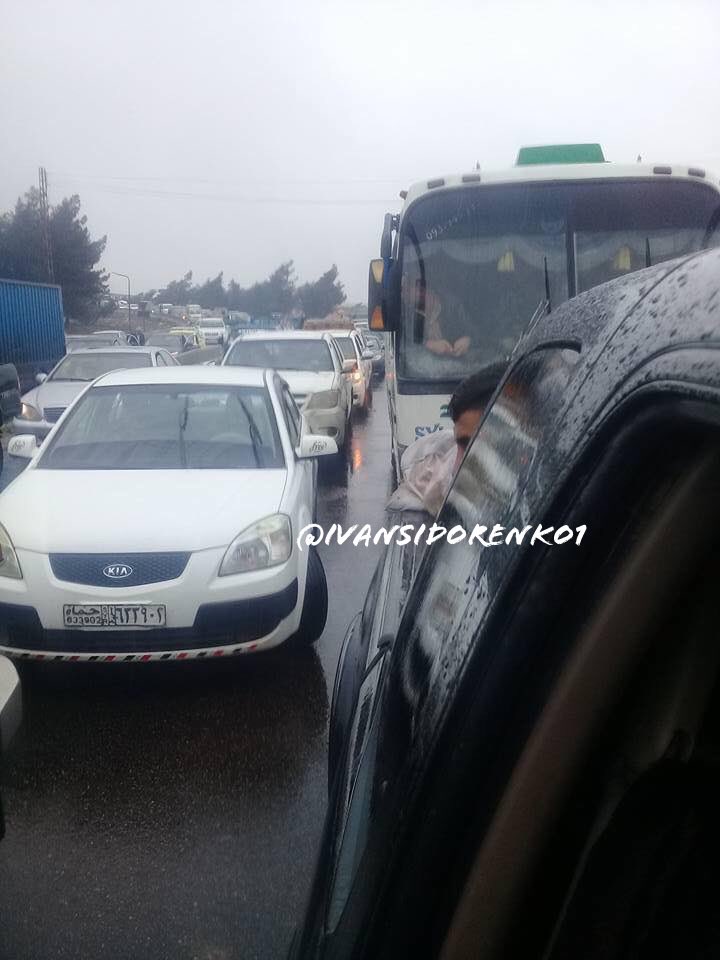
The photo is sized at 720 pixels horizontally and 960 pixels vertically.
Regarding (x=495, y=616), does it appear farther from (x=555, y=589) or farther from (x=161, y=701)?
(x=161, y=701)

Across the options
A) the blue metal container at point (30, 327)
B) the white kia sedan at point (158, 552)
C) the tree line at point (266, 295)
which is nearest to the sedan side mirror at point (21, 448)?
the white kia sedan at point (158, 552)

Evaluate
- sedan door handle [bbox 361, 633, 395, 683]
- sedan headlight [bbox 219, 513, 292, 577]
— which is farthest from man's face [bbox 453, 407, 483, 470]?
sedan headlight [bbox 219, 513, 292, 577]

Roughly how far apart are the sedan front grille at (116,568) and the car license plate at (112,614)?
11cm

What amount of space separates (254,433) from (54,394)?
7.06 m

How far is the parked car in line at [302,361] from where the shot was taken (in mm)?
12914

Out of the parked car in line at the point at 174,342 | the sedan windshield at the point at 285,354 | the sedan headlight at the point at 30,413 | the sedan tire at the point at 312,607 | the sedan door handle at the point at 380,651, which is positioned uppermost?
the sedan door handle at the point at 380,651

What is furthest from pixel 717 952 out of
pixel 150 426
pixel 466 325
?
pixel 466 325

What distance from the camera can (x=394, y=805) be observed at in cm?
142

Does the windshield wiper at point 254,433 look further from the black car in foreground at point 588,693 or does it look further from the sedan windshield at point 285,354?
the sedan windshield at point 285,354

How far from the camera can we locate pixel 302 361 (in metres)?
13.8

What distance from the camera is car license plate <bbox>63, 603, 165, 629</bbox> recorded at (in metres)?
4.42

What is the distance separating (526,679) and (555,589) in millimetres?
128

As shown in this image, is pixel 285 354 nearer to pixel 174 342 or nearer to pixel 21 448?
pixel 21 448

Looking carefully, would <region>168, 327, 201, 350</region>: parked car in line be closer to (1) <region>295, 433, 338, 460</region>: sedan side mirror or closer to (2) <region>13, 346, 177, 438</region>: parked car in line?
(2) <region>13, 346, 177, 438</region>: parked car in line
